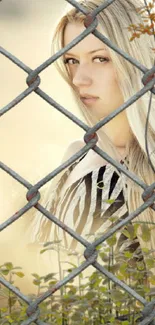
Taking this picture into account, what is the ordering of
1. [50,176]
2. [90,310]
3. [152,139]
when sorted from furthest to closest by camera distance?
1. [152,139]
2. [90,310]
3. [50,176]

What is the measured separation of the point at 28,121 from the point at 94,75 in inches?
Answer: 12.5

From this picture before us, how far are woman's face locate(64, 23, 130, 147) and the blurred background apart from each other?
0.07 metres

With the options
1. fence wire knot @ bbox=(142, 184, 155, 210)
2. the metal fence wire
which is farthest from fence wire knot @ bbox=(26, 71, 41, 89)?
fence wire knot @ bbox=(142, 184, 155, 210)

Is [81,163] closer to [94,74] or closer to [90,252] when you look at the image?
[94,74]

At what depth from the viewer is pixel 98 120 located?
3.57m

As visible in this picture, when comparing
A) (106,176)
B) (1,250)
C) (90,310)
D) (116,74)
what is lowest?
(90,310)

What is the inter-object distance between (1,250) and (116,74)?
0.81 metres

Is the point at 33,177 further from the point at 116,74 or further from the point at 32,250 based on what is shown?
the point at 116,74

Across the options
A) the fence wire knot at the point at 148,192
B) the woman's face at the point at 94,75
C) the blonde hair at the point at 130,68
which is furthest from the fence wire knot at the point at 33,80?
the woman's face at the point at 94,75

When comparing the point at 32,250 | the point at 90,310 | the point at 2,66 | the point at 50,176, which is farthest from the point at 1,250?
the point at 50,176

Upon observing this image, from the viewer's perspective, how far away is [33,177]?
3660 millimetres

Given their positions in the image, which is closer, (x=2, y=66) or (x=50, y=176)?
(x=50, y=176)

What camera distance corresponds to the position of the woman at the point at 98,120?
352 centimetres

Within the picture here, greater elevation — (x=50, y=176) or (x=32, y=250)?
(x=32, y=250)
